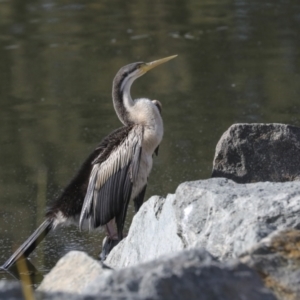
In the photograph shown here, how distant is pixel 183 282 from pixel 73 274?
29.5 inches

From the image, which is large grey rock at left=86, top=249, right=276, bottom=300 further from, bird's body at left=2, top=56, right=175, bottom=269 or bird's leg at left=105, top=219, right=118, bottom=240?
bird's leg at left=105, top=219, right=118, bottom=240

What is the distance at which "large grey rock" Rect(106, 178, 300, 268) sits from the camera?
358 cm

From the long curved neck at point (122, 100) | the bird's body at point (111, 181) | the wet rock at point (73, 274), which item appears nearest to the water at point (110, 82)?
the bird's body at point (111, 181)

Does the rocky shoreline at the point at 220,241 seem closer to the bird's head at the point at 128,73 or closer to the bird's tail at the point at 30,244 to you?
the bird's tail at the point at 30,244

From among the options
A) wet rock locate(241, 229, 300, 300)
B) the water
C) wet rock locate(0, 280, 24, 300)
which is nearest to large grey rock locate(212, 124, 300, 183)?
the water

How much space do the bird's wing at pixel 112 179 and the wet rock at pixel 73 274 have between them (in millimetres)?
2570

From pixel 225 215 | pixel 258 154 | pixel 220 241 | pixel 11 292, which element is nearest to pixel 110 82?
pixel 258 154

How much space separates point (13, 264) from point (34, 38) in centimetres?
766

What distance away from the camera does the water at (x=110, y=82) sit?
7.30 metres

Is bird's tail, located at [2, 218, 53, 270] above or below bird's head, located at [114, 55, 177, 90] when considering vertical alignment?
below

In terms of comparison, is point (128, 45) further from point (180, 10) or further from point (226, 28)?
point (180, 10)

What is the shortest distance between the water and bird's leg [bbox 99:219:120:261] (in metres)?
0.10

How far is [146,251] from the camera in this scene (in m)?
4.73

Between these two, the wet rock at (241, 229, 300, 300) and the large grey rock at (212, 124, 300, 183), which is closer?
the wet rock at (241, 229, 300, 300)
